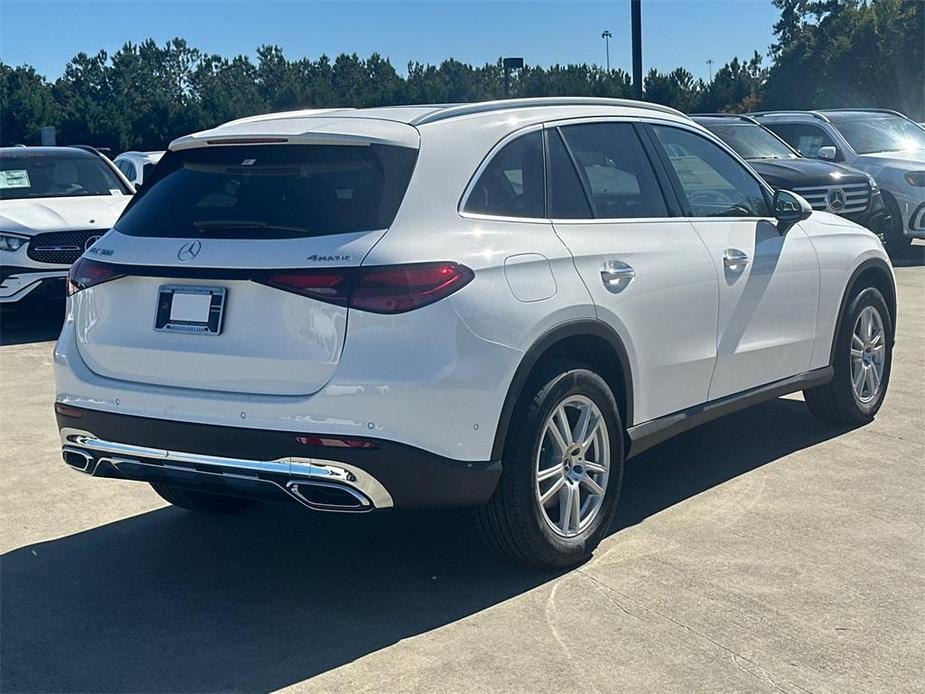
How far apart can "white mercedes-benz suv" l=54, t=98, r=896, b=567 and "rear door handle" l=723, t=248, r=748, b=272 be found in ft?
0.65

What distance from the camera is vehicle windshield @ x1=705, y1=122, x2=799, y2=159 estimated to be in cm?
1467

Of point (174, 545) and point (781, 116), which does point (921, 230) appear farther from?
point (174, 545)

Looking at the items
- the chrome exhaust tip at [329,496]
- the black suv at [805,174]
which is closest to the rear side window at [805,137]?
the black suv at [805,174]

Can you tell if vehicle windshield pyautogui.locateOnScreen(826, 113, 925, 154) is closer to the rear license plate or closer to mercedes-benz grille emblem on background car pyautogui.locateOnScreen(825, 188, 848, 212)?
mercedes-benz grille emblem on background car pyautogui.locateOnScreen(825, 188, 848, 212)

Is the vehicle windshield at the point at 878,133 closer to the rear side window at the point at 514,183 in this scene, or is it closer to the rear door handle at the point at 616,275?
the rear door handle at the point at 616,275

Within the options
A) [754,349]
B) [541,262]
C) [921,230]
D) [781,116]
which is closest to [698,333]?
[754,349]

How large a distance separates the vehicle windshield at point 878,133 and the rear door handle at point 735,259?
11381mm

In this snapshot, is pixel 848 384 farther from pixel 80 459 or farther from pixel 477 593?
pixel 80 459

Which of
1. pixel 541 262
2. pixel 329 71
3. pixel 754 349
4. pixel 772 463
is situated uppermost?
pixel 329 71

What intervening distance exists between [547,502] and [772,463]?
204 centimetres

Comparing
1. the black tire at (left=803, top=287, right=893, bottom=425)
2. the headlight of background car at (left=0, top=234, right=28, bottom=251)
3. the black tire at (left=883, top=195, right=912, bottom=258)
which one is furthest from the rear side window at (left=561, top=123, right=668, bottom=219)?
the black tire at (left=883, top=195, right=912, bottom=258)

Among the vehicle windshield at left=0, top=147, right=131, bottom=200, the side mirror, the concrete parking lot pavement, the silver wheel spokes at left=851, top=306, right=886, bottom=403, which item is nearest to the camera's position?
the concrete parking lot pavement

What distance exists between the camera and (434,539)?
5.11m

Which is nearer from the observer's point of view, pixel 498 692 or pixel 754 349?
pixel 498 692
